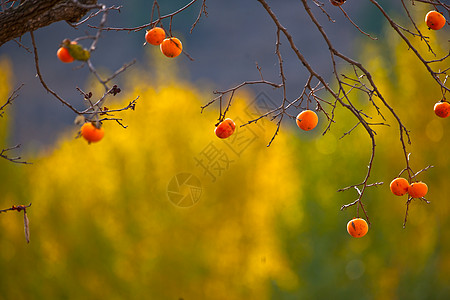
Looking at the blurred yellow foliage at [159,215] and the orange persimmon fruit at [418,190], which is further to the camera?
the blurred yellow foliage at [159,215]

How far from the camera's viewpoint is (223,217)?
41.8ft

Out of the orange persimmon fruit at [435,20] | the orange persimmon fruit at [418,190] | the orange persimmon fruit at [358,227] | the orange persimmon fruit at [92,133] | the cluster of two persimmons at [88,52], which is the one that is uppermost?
the cluster of two persimmons at [88,52]

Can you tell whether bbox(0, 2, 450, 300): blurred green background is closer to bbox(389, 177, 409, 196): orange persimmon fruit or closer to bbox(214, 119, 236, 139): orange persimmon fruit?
bbox(389, 177, 409, 196): orange persimmon fruit

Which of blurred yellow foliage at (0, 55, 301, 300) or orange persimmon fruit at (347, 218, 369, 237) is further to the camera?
blurred yellow foliage at (0, 55, 301, 300)

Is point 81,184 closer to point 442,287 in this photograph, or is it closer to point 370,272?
point 370,272

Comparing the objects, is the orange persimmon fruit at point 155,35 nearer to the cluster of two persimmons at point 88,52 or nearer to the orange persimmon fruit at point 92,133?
the cluster of two persimmons at point 88,52

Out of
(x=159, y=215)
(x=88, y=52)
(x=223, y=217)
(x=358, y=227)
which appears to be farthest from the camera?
(x=223, y=217)

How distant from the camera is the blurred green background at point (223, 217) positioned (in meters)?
11.3

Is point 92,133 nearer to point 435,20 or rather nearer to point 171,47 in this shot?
point 171,47

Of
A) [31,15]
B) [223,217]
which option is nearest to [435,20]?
[31,15]

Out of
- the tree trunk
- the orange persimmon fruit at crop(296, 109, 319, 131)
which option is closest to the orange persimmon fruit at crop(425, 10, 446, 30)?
the orange persimmon fruit at crop(296, 109, 319, 131)

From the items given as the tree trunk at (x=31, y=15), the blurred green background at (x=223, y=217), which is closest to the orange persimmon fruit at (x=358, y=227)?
the tree trunk at (x=31, y=15)

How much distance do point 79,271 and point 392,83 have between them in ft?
28.1

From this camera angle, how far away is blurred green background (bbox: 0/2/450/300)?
11.3 metres
